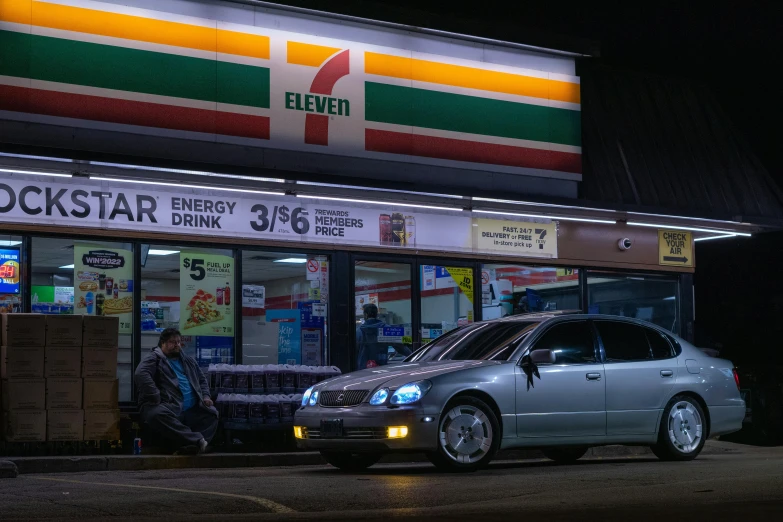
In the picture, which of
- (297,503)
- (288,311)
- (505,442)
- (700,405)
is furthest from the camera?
(288,311)

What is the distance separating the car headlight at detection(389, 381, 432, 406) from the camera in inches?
395

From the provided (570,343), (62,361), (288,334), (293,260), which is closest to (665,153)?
(293,260)

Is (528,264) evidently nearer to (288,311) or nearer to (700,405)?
(288,311)

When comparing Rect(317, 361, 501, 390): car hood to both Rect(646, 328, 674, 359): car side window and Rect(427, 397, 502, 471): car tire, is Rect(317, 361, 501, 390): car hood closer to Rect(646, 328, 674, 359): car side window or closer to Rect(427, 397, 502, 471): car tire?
Rect(427, 397, 502, 471): car tire

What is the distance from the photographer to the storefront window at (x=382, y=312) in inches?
636

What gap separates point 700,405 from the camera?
1206 centimetres

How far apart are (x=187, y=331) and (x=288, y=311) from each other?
1572 millimetres

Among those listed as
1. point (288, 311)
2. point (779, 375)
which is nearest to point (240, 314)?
point (288, 311)

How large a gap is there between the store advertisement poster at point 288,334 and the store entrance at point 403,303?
89 cm

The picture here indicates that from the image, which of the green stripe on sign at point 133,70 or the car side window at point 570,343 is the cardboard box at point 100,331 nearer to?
the green stripe on sign at point 133,70

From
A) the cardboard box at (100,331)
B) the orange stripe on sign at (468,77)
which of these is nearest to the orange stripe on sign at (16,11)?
the cardboard box at (100,331)

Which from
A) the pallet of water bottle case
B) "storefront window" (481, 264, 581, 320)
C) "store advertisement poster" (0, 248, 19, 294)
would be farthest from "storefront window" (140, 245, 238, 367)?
"storefront window" (481, 264, 581, 320)

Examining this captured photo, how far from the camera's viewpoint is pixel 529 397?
10.7 m

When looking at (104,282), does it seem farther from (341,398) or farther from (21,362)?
(341,398)
